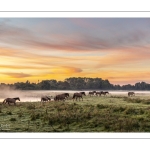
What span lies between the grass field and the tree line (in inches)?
9.4

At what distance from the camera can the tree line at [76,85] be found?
8.95 meters

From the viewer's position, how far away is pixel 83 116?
352 inches

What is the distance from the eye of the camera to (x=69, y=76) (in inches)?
352

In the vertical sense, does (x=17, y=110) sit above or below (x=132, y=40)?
below

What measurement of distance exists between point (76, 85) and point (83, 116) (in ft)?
2.38

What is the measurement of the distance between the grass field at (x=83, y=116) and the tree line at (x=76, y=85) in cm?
24
